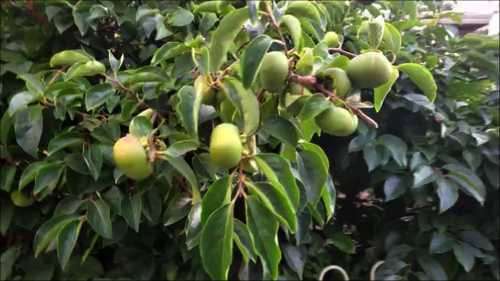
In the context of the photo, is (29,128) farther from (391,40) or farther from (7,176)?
(391,40)

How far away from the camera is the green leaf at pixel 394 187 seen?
4.35 feet

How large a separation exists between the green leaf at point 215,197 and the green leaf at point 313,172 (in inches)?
4.9

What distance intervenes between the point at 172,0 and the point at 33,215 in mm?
663

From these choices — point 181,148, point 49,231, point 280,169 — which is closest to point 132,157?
point 181,148

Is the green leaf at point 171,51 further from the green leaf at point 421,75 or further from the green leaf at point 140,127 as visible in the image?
the green leaf at point 421,75

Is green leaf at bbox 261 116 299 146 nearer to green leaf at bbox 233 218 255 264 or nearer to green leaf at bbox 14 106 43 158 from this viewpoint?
green leaf at bbox 233 218 255 264

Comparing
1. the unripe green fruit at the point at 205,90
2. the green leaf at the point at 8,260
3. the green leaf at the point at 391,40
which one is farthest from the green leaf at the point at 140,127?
the green leaf at the point at 8,260

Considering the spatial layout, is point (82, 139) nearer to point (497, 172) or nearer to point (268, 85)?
point (268, 85)

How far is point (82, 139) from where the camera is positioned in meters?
1.05

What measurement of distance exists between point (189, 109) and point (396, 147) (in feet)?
2.77

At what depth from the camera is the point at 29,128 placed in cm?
105

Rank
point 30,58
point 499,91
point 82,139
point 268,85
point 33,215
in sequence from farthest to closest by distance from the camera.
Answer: point 499,91
point 30,58
point 33,215
point 82,139
point 268,85

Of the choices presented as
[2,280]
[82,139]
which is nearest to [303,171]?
[82,139]

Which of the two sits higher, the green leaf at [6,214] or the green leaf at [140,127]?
the green leaf at [140,127]
